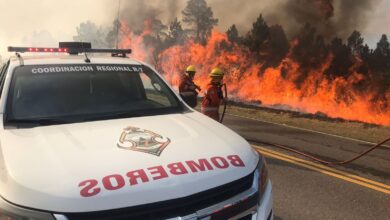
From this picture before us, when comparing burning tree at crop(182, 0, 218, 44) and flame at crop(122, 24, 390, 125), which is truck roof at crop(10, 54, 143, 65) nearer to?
flame at crop(122, 24, 390, 125)

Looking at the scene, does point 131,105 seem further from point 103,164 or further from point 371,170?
point 371,170

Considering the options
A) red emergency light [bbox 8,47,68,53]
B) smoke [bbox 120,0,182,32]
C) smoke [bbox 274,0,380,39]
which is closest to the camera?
red emergency light [bbox 8,47,68,53]

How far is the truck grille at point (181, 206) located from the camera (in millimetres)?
2379

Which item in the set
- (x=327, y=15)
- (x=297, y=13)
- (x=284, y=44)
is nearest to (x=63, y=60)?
(x=327, y=15)

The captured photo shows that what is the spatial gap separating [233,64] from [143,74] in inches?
954

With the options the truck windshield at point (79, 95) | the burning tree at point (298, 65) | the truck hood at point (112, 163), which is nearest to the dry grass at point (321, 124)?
the burning tree at point (298, 65)

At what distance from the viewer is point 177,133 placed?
10.9ft

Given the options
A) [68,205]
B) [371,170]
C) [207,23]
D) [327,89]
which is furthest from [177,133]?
[207,23]

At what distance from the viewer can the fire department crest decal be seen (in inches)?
115

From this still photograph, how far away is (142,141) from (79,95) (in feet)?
3.84

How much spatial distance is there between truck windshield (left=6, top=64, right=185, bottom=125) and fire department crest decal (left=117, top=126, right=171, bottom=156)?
0.55 m

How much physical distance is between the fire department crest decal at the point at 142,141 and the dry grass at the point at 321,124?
8344 millimetres

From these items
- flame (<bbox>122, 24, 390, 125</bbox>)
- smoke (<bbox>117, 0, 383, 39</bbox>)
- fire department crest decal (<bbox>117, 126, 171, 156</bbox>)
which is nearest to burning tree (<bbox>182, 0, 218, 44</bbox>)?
smoke (<bbox>117, 0, 383, 39</bbox>)

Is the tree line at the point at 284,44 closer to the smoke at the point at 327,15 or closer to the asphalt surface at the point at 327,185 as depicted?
the smoke at the point at 327,15
